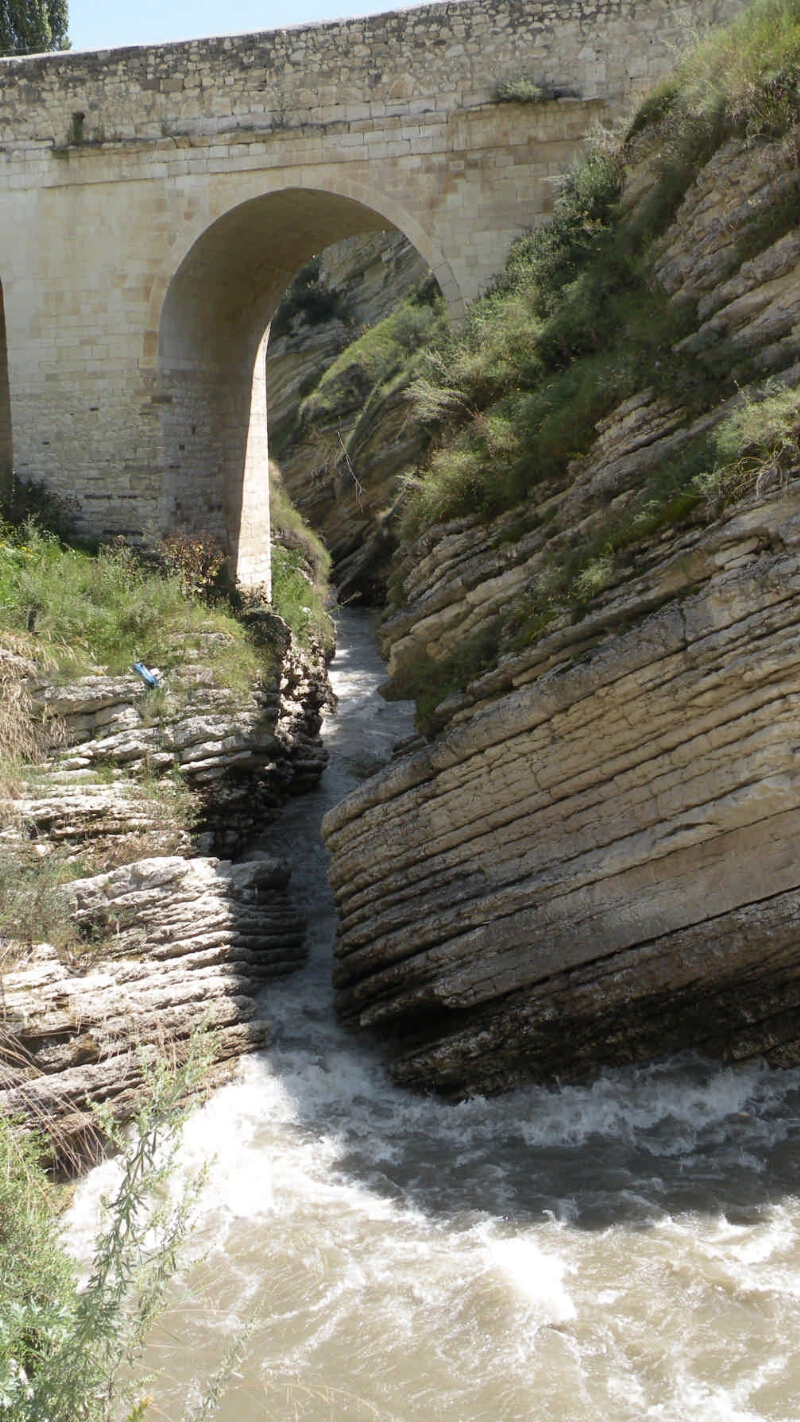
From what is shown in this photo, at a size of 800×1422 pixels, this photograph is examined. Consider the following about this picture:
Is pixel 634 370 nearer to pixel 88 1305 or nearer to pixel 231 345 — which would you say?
pixel 231 345

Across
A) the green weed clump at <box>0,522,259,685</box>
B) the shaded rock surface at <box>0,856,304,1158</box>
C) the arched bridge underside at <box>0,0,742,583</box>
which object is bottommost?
the shaded rock surface at <box>0,856,304,1158</box>

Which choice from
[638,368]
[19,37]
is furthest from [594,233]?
[19,37]

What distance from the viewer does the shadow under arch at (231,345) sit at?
12.7m

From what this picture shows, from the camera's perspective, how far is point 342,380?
22359 millimetres

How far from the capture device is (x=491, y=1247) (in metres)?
6.71

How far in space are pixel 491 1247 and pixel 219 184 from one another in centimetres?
1011

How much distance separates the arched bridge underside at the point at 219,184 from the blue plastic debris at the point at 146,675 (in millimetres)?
2419

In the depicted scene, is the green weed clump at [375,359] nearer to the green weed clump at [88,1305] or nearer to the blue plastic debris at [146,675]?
the blue plastic debris at [146,675]

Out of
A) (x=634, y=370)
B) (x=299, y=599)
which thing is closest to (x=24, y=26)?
(x=299, y=599)

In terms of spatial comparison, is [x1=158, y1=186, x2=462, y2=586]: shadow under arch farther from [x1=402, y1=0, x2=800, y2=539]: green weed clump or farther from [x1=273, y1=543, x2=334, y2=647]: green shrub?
[x1=402, y1=0, x2=800, y2=539]: green weed clump

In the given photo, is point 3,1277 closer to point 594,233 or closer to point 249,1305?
point 249,1305

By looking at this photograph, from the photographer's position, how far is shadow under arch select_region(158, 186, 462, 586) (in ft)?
41.6

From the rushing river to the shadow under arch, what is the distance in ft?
22.1

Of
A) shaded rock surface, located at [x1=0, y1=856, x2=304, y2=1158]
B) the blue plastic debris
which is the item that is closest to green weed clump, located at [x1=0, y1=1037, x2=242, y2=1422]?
shaded rock surface, located at [x1=0, y1=856, x2=304, y2=1158]
